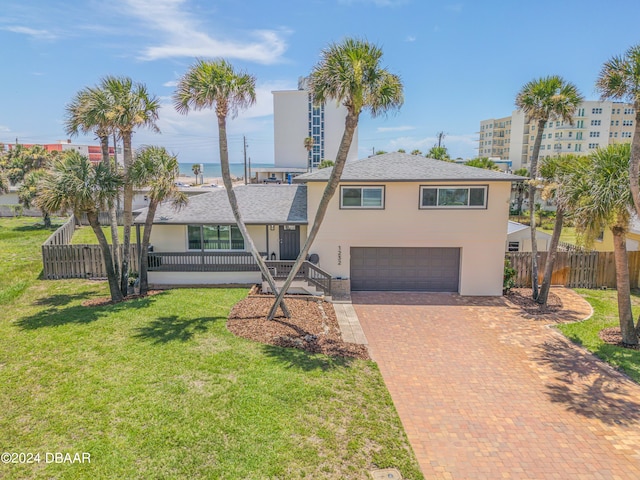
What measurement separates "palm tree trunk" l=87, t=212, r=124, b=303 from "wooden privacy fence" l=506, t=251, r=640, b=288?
15.9 meters

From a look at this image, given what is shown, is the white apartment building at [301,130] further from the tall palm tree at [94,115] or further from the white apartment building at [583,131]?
the tall palm tree at [94,115]

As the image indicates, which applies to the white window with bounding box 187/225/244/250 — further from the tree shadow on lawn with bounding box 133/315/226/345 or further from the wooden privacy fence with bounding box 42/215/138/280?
the tree shadow on lawn with bounding box 133/315/226/345

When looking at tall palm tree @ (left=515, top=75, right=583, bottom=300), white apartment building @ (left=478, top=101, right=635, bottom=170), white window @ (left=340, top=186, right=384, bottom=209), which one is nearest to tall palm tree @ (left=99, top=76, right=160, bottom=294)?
white window @ (left=340, top=186, right=384, bottom=209)

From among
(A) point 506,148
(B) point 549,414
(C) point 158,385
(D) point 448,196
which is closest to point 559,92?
(D) point 448,196

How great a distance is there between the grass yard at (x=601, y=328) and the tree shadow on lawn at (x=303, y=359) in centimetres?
690

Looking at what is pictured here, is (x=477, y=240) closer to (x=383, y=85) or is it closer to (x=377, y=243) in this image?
(x=377, y=243)

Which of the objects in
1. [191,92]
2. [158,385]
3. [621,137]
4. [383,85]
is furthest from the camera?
[621,137]

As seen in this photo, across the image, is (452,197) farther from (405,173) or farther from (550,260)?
(550,260)

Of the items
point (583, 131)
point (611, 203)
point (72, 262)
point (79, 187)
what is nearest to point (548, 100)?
point (611, 203)

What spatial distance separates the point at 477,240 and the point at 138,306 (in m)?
13.1

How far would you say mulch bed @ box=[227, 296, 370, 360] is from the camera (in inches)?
421

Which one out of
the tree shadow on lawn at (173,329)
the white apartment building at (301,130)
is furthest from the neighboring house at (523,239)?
the white apartment building at (301,130)

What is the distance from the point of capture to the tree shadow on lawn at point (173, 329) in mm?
10570

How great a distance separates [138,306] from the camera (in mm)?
13406
